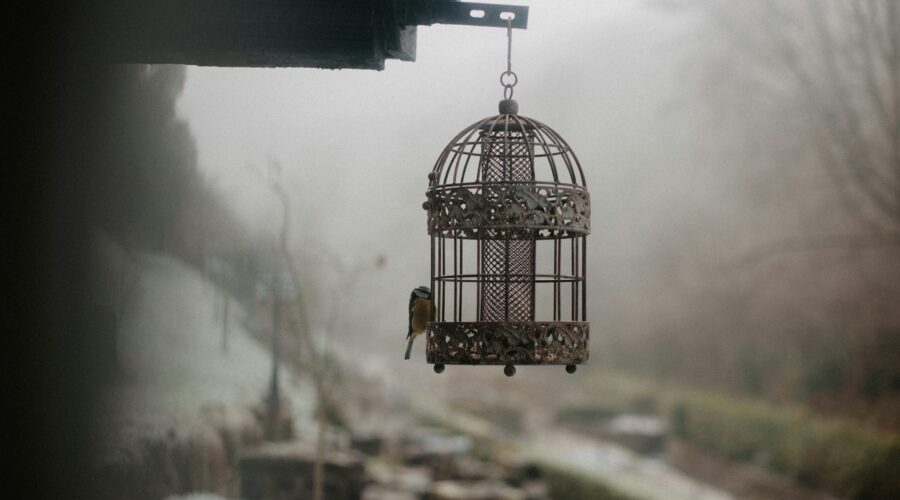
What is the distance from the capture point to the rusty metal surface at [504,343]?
2350 millimetres

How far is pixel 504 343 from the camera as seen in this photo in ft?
7.75

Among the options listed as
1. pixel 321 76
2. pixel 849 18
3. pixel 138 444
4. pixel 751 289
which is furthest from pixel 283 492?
A: pixel 849 18

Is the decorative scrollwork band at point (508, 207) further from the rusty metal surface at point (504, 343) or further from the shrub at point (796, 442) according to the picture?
the shrub at point (796, 442)

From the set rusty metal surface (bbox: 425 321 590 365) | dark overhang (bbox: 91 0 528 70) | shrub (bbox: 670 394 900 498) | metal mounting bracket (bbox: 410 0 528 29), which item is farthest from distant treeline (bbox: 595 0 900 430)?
dark overhang (bbox: 91 0 528 70)

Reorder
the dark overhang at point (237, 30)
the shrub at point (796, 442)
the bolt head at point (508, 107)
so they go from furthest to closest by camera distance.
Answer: the shrub at point (796, 442) < the bolt head at point (508, 107) < the dark overhang at point (237, 30)

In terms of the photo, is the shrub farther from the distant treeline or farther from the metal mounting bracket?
the metal mounting bracket

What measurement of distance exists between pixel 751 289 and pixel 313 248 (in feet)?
13.0

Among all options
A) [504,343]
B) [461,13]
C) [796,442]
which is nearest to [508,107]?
[461,13]

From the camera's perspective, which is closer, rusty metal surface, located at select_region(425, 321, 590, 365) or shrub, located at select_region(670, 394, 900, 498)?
rusty metal surface, located at select_region(425, 321, 590, 365)

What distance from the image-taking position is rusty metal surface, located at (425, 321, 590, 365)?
7.71ft

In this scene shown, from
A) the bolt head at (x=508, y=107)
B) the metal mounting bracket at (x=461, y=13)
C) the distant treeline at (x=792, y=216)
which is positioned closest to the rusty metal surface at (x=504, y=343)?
the bolt head at (x=508, y=107)

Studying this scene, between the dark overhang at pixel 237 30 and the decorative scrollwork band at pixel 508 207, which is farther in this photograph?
the decorative scrollwork band at pixel 508 207

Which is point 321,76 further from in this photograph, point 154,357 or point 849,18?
point 849,18

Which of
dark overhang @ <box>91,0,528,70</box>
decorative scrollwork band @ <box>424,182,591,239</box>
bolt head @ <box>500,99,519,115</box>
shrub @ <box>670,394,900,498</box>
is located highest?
dark overhang @ <box>91,0,528,70</box>
